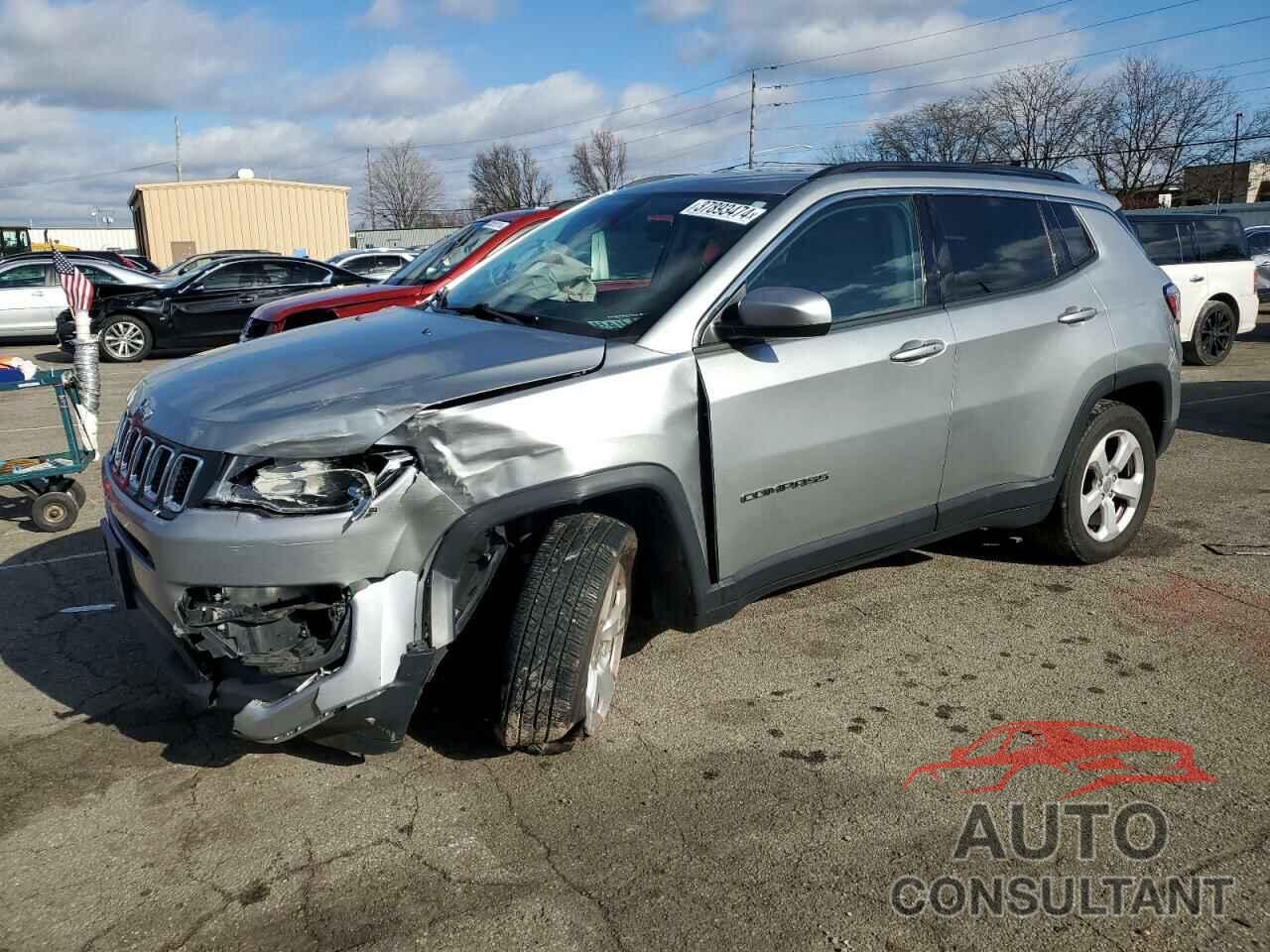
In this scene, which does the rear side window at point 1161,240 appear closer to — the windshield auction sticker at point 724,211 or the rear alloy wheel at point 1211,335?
the rear alloy wheel at point 1211,335

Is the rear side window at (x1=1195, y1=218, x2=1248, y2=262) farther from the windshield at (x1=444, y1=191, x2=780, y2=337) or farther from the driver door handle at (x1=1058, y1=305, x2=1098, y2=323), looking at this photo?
the windshield at (x1=444, y1=191, x2=780, y2=337)

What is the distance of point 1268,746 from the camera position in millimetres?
3307

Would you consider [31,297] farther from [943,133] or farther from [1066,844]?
[943,133]

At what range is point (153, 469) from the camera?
304 centimetres

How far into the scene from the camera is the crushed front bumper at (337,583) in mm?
2709

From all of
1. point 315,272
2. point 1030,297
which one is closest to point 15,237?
point 315,272

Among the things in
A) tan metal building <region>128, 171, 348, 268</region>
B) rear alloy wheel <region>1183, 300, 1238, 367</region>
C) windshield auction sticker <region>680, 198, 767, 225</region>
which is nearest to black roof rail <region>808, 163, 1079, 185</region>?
windshield auction sticker <region>680, 198, 767, 225</region>

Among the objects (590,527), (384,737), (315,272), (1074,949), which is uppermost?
(315,272)

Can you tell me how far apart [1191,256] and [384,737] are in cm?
1257

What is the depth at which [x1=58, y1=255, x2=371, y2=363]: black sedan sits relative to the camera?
15.2 m

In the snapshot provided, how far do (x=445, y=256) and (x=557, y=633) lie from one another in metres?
7.05

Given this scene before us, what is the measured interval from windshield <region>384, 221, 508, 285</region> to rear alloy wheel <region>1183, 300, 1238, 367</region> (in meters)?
8.70

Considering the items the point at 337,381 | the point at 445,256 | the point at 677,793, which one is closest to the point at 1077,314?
the point at 677,793

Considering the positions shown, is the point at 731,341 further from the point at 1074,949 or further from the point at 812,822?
the point at 1074,949
